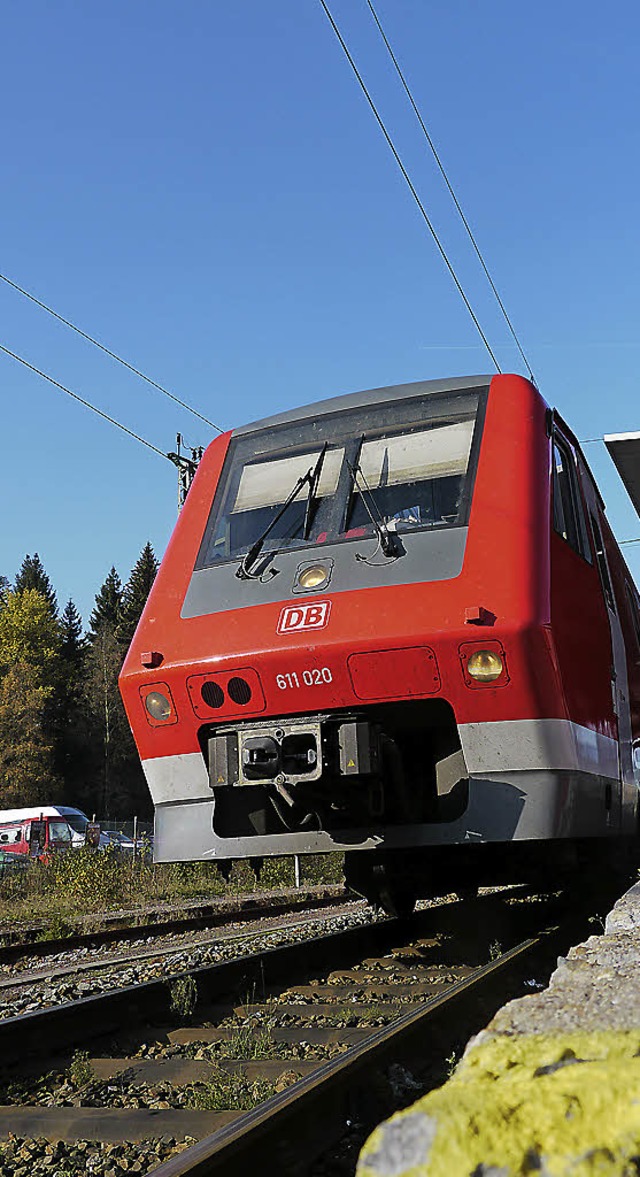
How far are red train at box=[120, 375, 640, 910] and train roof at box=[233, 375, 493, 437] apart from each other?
0.02 meters

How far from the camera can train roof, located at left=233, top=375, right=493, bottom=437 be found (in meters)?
6.29

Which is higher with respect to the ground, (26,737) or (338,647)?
(26,737)

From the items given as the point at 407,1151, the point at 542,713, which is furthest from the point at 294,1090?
the point at 542,713

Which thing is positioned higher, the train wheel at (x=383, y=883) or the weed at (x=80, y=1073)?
the train wheel at (x=383, y=883)

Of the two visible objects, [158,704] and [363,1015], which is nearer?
[363,1015]

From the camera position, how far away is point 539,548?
5.34 meters

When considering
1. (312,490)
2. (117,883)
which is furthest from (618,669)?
(117,883)

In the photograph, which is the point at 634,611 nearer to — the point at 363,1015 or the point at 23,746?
the point at 363,1015

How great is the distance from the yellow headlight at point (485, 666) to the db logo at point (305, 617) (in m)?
0.77

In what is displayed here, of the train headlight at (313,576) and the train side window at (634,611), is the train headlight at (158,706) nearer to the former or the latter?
the train headlight at (313,576)

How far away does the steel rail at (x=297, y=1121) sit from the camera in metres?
2.44

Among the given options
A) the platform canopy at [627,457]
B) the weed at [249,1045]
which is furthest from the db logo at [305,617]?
the platform canopy at [627,457]

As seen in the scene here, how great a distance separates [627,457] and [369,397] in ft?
24.2

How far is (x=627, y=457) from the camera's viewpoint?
13008 millimetres
